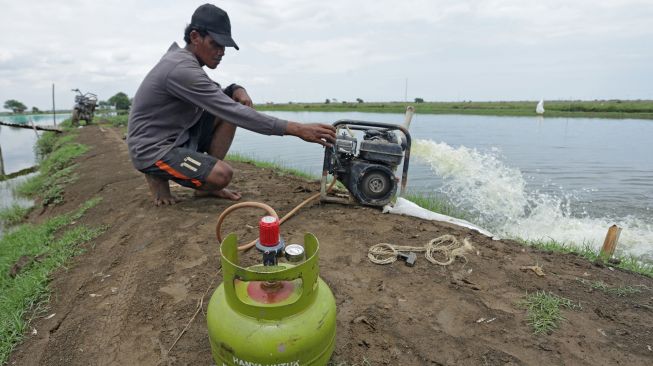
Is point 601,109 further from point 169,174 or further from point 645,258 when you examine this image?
point 169,174

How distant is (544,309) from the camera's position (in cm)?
221

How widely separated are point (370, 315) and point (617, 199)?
636cm

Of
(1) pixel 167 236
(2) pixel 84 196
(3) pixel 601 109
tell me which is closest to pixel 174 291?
(1) pixel 167 236

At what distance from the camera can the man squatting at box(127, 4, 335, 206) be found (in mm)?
3033

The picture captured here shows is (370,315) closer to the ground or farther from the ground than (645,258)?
farther from the ground

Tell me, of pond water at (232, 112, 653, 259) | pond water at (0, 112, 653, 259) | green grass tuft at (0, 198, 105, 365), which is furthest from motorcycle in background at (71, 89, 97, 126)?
green grass tuft at (0, 198, 105, 365)

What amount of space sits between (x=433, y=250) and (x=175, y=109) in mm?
2582

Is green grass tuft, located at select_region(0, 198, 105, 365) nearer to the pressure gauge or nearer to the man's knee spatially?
the man's knee

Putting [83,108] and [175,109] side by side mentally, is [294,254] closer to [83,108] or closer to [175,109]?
[175,109]

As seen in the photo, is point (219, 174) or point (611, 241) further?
point (219, 174)

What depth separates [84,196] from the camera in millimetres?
5445

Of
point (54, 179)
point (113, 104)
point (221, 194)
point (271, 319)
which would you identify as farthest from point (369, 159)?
point (113, 104)

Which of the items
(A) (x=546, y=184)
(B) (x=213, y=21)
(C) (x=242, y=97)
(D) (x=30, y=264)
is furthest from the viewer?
(A) (x=546, y=184)

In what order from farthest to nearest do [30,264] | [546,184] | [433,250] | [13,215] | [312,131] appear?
1. [546,184]
2. [13,215]
3. [30,264]
4. [312,131]
5. [433,250]
